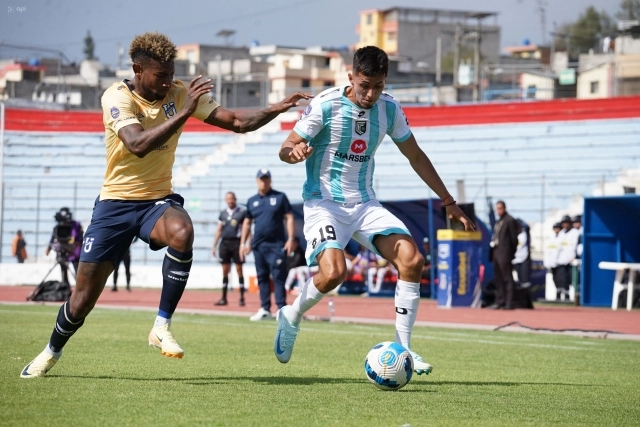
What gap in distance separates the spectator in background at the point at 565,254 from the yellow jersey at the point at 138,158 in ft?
58.5

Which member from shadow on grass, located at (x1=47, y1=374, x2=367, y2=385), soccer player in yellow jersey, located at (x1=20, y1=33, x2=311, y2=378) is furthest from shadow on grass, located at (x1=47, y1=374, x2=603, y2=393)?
soccer player in yellow jersey, located at (x1=20, y1=33, x2=311, y2=378)

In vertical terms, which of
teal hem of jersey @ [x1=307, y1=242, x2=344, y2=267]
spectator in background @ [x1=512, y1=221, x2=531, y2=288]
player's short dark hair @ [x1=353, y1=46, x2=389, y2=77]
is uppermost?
player's short dark hair @ [x1=353, y1=46, x2=389, y2=77]

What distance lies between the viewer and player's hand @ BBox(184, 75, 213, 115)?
23.1 ft

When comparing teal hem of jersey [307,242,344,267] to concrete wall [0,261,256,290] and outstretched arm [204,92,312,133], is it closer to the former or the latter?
outstretched arm [204,92,312,133]

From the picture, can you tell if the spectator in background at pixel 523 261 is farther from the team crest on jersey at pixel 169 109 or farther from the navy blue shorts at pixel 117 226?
the navy blue shorts at pixel 117 226

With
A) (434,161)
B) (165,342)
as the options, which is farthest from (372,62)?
(434,161)

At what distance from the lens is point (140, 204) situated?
7.59 m

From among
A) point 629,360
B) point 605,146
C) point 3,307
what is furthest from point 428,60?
point 629,360

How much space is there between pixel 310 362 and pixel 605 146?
78.1 ft

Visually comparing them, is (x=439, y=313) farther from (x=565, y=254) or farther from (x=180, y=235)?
(x=180, y=235)

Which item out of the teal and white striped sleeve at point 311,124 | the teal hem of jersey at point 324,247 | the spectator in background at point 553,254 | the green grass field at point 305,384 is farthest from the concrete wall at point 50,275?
the teal and white striped sleeve at point 311,124

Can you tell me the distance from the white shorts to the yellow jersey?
1.21 metres

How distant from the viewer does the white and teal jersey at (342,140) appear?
26.5 ft

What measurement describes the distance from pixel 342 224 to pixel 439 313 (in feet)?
38.2
